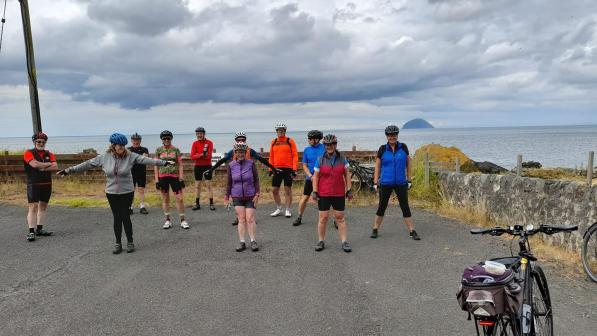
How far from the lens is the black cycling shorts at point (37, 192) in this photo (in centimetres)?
→ 809

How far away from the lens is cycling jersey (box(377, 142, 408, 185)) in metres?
7.73

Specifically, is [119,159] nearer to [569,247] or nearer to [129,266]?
[129,266]

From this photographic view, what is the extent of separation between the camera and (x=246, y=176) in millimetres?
7043

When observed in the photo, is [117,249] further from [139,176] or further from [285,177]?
[139,176]

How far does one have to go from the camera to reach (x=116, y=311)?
4.80 meters

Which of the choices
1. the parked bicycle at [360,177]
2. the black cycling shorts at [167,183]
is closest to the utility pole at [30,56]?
the black cycling shorts at [167,183]

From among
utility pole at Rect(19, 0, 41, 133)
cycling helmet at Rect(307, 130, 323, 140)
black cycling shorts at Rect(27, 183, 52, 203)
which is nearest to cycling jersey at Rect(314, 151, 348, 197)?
cycling helmet at Rect(307, 130, 323, 140)

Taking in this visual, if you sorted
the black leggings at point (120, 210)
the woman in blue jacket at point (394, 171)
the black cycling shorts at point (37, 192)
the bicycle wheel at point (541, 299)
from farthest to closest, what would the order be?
the black cycling shorts at point (37, 192), the woman in blue jacket at point (394, 171), the black leggings at point (120, 210), the bicycle wheel at point (541, 299)

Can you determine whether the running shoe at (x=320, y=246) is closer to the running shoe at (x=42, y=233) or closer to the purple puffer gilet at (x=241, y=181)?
the purple puffer gilet at (x=241, y=181)

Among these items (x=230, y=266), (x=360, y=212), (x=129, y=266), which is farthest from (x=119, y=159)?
(x=360, y=212)

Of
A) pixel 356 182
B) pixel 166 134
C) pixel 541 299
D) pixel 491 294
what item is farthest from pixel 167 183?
pixel 491 294

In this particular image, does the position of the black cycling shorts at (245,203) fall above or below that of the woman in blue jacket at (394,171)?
below

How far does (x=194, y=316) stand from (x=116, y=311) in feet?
3.01

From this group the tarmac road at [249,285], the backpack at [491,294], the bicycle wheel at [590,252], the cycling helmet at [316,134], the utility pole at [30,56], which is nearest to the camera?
the backpack at [491,294]
